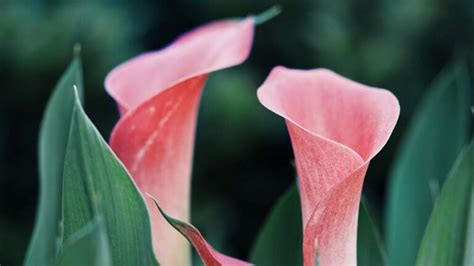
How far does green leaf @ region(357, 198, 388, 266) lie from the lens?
551 mm

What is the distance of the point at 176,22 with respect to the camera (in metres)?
1.53

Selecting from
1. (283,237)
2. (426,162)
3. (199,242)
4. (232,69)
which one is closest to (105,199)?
(199,242)

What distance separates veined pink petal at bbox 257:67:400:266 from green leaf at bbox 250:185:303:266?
11cm

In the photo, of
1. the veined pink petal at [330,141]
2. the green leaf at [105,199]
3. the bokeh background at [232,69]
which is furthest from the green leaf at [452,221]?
the bokeh background at [232,69]

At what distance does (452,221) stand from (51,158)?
273 millimetres

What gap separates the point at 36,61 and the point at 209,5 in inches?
14.7

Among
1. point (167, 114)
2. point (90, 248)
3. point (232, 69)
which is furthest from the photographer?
point (232, 69)

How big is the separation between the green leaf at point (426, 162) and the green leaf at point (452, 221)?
0.14m

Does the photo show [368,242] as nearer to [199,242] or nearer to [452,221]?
[452,221]

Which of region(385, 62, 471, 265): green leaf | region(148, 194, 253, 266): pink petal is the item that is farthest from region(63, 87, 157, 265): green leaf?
region(385, 62, 471, 265): green leaf

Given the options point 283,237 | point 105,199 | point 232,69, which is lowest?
point 232,69

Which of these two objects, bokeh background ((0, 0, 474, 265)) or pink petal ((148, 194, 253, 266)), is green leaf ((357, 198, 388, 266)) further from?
bokeh background ((0, 0, 474, 265))

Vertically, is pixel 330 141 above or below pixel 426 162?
above

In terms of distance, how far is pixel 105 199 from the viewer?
0.41 meters
